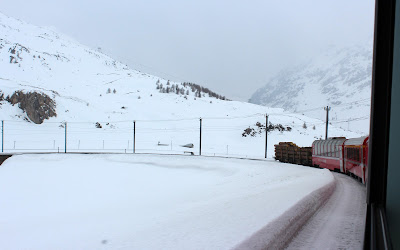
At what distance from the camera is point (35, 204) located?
1745cm

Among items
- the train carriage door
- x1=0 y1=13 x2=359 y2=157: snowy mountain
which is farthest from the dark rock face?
the train carriage door

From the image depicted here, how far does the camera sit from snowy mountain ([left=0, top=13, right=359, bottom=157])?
65.7m

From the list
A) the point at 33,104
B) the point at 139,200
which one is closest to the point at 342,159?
the point at 139,200

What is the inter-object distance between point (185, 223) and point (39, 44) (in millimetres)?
171517

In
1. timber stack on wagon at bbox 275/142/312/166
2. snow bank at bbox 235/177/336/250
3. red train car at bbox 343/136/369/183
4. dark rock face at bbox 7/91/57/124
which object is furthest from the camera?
dark rock face at bbox 7/91/57/124

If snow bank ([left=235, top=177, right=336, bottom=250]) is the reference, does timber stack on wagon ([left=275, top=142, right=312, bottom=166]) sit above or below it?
below

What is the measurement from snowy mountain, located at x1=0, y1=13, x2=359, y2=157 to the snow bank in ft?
160

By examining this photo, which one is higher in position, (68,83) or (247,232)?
(68,83)

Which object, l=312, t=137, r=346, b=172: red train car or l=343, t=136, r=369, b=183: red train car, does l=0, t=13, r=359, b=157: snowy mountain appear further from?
l=343, t=136, r=369, b=183: red train car

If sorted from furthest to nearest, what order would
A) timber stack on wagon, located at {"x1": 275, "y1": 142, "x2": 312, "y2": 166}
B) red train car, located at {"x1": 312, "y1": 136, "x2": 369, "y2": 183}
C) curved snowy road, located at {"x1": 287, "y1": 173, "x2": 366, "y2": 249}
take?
1. timber stack on wagon, located at {"x1": 275, "y1": 142, "x2": 312, "y2": 166}
2. red train car, located at {"x1": 312, "y1": 136, "x2": 369, "y2": 183}
3. curved snowy road, located at {"x1": 287, "y1": 173, "x2": 366, "y2": 249}

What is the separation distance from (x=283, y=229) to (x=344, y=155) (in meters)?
21.7

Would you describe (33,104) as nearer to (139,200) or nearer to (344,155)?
(139,200)

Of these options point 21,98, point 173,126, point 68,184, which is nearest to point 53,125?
point 21,98

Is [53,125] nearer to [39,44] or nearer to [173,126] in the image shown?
[173,126]
